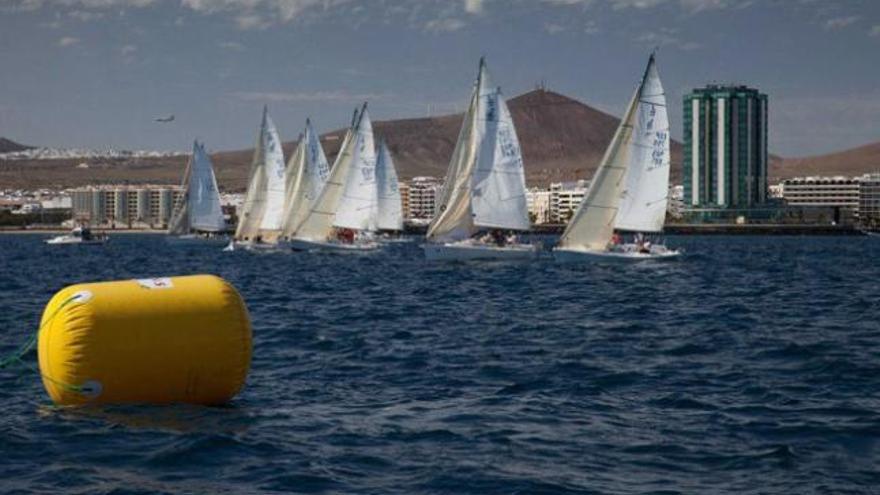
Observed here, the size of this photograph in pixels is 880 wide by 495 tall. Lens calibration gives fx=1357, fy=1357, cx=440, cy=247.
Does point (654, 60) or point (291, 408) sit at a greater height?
point (654, 60)

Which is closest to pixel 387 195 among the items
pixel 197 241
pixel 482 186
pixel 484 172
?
pixel 197 241

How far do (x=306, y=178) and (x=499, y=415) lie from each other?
299ft

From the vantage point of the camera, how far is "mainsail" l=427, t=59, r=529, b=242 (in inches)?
2847

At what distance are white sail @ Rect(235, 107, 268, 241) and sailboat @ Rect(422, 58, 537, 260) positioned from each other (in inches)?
1557

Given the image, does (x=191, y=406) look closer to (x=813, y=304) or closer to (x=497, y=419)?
(x=497, y=419)

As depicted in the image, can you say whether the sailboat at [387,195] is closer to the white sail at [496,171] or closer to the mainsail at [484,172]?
the mainsail at [484,172]

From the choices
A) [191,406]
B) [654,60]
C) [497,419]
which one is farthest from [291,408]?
[654,60]

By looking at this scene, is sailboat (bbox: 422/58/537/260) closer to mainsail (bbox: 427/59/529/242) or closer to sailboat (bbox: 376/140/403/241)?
mainsail (bbox: 427/59/529/242)

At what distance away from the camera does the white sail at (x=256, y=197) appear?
4387 inches

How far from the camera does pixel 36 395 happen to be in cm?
1894

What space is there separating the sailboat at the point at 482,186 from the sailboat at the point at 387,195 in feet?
159

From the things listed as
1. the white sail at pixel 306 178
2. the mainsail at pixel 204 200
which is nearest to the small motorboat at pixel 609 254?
the white sail at pixel 306 178

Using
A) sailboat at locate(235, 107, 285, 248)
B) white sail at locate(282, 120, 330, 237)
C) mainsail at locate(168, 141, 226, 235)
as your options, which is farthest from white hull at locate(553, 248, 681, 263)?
mainsail at locate(168, 141, 226, 235)

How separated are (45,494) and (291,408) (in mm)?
5153
